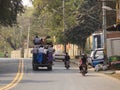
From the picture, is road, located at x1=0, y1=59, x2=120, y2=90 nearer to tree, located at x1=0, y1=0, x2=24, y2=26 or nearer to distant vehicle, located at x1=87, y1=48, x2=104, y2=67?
distant vehicle, located at x1=87, y1=48, x2=104, y2=67

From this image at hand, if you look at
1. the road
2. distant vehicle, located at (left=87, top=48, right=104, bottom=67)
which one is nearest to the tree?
distant vehicle, located at (left=87, top=48, right=104, bottom=67)

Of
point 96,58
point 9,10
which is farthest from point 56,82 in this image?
point 9,10

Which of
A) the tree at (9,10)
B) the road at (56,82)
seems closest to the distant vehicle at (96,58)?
the tree at (9,10)

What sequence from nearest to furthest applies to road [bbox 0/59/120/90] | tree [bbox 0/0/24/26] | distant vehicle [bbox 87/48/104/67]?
1. road [bbox 0/59/120/90]
2. distant vehicle [bbox 87/48/104/67]
3. tree [bbox 0/0/24/26]

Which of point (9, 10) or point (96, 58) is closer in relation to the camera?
point (96, 58)

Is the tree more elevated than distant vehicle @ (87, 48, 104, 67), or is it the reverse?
the tree

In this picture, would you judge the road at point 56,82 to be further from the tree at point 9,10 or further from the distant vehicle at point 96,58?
the tree at point 9,10

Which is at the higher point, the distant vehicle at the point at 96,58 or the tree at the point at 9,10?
the tree at the point at 9,10

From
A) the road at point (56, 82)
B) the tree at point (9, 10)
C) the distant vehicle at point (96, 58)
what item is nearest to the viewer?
the road at point (56, 82)

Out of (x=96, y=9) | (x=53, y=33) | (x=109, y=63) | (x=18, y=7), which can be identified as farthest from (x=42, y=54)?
(x=53, y=33)

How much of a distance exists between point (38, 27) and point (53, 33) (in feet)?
109

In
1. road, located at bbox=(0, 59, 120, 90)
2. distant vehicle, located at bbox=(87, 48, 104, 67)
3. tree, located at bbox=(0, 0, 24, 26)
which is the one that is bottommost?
road, located at bbox=(0, 59, 120, 90)

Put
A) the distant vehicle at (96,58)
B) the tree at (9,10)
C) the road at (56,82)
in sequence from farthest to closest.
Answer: the tree at (9,10)
the distant vehicle at (96,58)
the road at (56,82)

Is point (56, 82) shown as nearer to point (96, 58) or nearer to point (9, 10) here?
point (96, 58)
